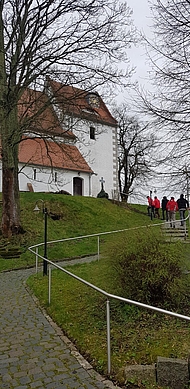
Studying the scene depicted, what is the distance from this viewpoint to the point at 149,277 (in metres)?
5.87

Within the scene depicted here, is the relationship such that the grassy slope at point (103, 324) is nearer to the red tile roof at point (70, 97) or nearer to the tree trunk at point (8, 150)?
the tree trunk at point (8, 150)

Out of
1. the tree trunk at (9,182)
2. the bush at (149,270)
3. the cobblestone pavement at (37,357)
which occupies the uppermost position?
the tree trunk at (9,182)

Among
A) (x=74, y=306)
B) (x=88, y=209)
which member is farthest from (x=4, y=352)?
(x=88, y=209)

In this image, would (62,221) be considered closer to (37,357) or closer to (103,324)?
(103,324)

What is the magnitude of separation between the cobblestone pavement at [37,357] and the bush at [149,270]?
141 centimetres

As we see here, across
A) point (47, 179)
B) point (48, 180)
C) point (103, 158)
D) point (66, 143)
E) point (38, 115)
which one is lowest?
point (48, 180)

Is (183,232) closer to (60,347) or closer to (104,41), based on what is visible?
Answer: (104,41)

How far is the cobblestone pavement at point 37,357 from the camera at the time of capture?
12.4 ft

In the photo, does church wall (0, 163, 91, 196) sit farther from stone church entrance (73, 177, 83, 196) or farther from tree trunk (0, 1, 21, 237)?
tree trunk (0, 1, 21, 237)

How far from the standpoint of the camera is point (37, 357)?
4.53 m

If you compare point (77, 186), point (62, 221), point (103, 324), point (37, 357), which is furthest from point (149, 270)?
point (77, 186)

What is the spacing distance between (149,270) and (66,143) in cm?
1297

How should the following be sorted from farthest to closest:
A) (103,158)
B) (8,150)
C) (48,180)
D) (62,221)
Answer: (103,158) → (48,180) → (62,221) → (8,150)

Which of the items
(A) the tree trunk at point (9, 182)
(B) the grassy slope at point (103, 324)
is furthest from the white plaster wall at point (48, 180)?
(B) the grassy slope at point (103, 324)
